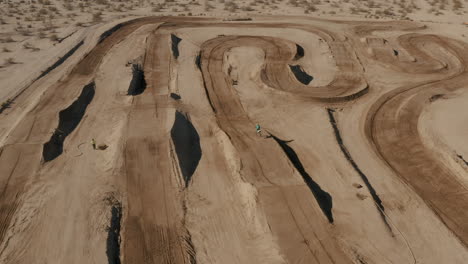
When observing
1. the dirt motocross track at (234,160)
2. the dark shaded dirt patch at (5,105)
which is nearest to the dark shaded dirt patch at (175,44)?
the dirt motocross track at (234,160)

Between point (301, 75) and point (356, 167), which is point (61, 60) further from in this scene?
point (356, 167)

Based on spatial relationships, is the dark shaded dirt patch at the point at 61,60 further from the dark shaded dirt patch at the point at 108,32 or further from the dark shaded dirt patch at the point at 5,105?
the dark shaded dirt patch at the point at 5,105

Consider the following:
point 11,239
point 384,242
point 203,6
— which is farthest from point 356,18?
point 11,239

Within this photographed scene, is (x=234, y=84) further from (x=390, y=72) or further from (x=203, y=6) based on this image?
(x=203, y=6)

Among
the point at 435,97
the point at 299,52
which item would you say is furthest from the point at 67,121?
the point at 435,97

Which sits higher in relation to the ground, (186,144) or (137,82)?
(137,82)
